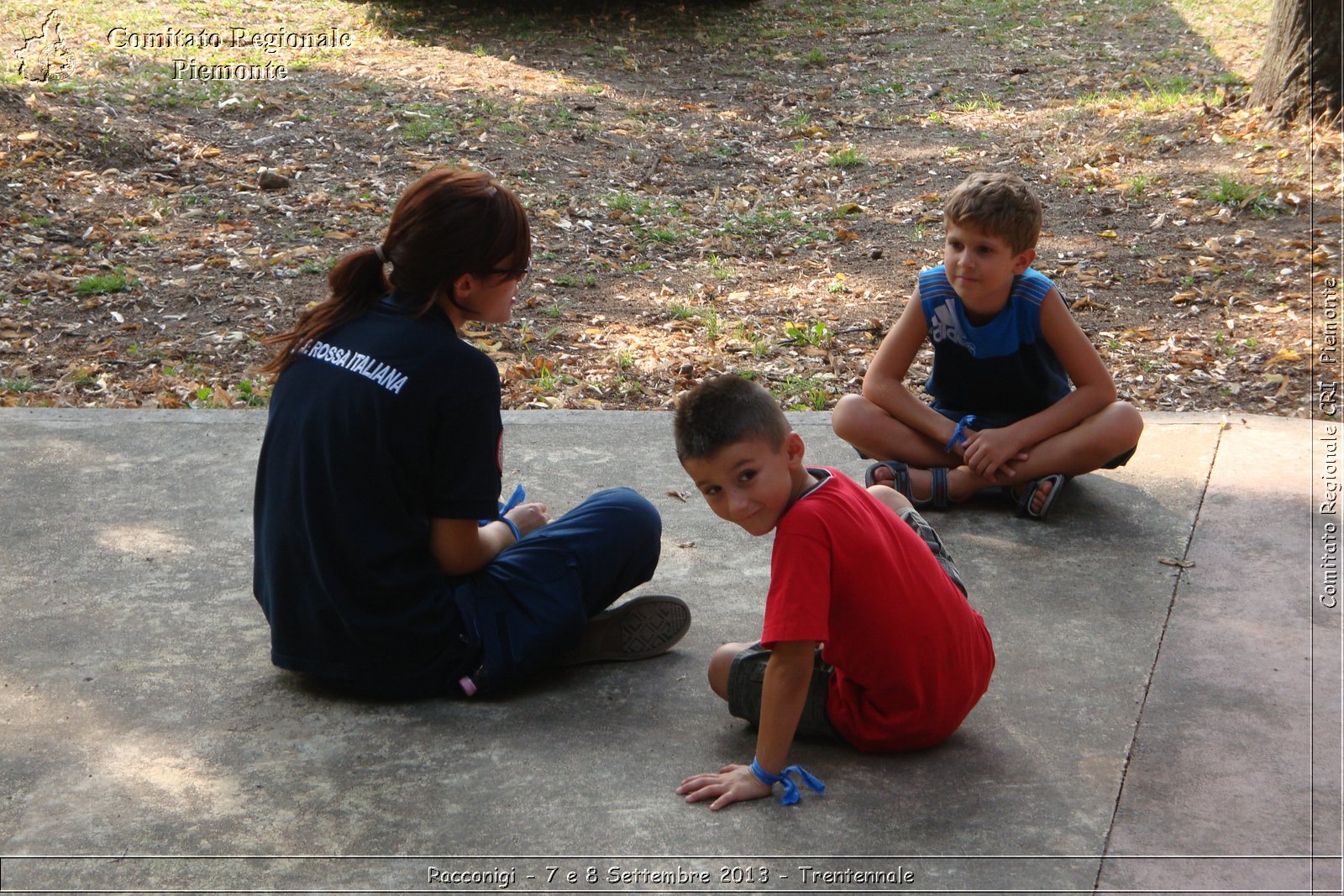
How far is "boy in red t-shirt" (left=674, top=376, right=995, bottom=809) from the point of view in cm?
247

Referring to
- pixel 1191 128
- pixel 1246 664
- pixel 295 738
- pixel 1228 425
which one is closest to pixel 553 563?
pixel 295 738

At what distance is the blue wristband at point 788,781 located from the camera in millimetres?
2547

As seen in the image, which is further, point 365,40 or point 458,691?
point 365,40

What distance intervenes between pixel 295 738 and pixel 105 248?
5.32 m

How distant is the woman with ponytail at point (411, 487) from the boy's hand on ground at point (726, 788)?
585mm

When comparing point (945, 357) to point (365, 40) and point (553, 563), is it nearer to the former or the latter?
point (553, 563)

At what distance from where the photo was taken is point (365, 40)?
1215cm

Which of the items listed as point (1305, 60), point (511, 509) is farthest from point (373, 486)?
point (1305, 60)

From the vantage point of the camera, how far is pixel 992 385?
419 centimetres

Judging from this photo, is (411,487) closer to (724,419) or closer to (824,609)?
(724,419)

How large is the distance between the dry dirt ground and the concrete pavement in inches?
70.5

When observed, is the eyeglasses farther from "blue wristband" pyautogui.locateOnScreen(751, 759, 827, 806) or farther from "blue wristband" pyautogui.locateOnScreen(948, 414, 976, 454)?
"blue wristband" pyautogui.locateOnScreen(948, 414, 976, 454)

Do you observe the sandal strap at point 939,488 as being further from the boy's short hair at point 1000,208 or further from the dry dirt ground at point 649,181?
the dry dirt ground at point 649,181

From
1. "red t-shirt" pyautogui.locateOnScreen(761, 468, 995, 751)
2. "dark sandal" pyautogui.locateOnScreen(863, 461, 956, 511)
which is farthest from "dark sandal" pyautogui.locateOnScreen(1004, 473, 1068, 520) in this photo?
"red t-shirt" pyautogui.locateOnScreen(761, 468, 995, 751)
